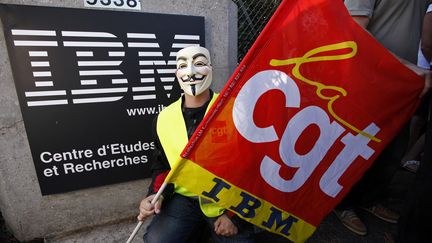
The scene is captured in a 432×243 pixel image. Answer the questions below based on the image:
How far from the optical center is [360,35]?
1266 millimetres

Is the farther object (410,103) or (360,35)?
(410,103)

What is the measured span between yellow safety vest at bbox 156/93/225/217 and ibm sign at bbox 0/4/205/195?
1.62 feet

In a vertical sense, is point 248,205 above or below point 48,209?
Result: above

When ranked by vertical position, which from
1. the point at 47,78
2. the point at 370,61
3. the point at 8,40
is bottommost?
the point at 47,78

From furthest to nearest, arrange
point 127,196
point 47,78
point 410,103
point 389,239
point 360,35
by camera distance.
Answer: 1. point 127,196
2. point 389,239
3. point 47,78
4. point 410,103
5. point 360,35

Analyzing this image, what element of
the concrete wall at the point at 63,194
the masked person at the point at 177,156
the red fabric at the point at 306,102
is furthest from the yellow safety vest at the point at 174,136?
the concrete wall at the point at 63,194

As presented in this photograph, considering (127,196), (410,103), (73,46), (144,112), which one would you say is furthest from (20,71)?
(410,103)

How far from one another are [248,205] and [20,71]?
1754 mm

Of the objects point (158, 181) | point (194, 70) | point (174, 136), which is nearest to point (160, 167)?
point (158, 181)

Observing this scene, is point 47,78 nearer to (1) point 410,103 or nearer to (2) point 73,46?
(2) point 73,46

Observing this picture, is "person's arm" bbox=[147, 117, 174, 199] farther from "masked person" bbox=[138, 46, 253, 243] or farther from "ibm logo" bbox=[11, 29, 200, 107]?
"ibm logo" bbox=[11, 29, 200, 107]

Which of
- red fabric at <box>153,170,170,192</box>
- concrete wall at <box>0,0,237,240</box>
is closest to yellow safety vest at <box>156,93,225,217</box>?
red fabric at <box>153,170,170,192</box>

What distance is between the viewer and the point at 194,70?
4.94 feet

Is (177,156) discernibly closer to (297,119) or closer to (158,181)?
(158,181)
